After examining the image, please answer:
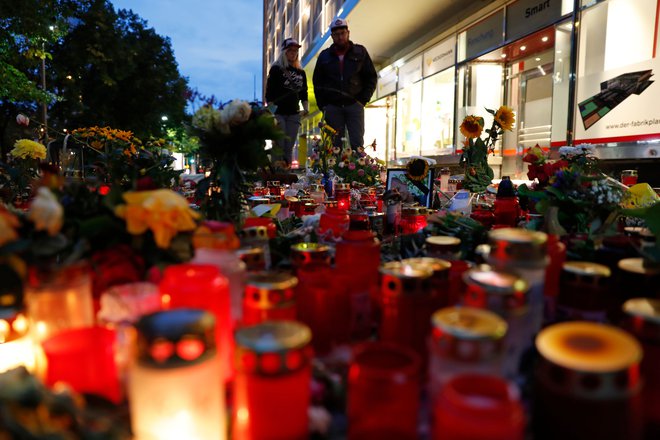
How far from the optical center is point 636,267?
2.15ft

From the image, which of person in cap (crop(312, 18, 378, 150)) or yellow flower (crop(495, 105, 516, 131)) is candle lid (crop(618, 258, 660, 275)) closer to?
yellow flower (crop(495, 105, 516, 131))

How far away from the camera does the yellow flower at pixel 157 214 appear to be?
0.64 m

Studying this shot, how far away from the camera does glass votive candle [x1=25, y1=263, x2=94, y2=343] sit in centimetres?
52

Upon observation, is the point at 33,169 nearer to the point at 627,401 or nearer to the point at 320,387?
the point at 320,387

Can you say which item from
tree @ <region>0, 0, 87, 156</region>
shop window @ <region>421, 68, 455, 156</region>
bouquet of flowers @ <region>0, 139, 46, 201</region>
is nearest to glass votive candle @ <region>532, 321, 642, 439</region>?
bouquet of flowers @ <region>0, 139, 46, 201</region>

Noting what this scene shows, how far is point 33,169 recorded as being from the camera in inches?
103

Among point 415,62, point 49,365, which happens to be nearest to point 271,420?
point 49,365

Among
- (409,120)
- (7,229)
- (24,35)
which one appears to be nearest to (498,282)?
(7,229)

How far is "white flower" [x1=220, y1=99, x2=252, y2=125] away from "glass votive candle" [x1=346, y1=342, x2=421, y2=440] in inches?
30.7

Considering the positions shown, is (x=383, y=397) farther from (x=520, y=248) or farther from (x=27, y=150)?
(x=27, y=150)

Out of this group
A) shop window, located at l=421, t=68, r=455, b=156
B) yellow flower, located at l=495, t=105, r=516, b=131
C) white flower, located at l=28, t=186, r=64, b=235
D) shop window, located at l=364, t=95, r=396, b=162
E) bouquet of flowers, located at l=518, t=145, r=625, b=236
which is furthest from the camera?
shop window, located at l=364, t=95, r=396, b=162

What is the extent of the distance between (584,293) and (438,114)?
320 inches

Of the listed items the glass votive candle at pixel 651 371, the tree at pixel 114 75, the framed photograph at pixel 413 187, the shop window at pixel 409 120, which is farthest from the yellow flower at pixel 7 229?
the tree at pixel 114 75

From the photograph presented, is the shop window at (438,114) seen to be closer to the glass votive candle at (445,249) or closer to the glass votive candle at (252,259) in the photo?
the glass votive candle at (445,249)
